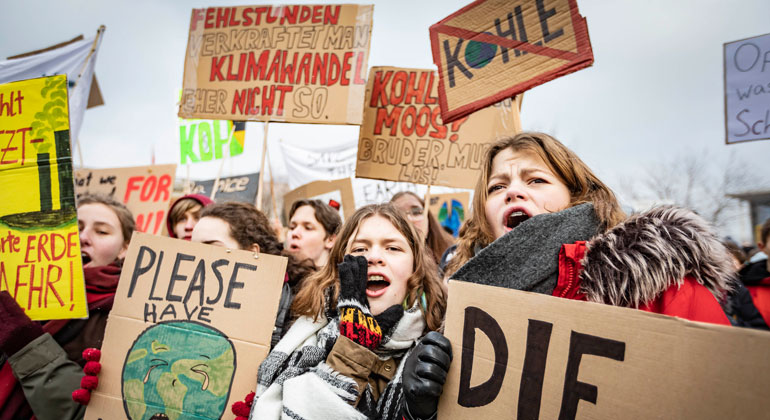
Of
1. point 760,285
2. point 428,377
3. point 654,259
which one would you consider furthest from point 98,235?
point 760,285

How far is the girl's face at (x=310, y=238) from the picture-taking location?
323 centimetres

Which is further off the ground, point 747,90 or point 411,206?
point 747,90

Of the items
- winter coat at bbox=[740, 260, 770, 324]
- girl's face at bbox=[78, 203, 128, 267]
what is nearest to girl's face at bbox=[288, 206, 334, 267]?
girl's face at bbox=[78, 203, 128, 267]

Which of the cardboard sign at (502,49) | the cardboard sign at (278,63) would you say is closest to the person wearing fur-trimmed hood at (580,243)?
the cardboard sign at (502,49)

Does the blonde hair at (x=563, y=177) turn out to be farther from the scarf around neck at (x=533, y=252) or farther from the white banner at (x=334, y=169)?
the white banner at (x=334, y=169)

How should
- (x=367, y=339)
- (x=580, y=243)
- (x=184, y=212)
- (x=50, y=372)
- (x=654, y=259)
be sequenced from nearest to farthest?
(x=654, y=259) → (x=580, y=243) → (x=367, y=339) → (x=50, y=372) → (x=184, y=212)

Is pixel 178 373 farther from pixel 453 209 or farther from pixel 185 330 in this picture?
pixel 453 209

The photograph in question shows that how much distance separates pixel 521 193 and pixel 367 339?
76cm

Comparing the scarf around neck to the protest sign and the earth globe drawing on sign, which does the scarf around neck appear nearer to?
the earth globe drawing on sign

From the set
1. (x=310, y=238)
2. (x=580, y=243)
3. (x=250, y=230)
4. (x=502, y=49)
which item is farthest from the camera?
(x=310, y=238)

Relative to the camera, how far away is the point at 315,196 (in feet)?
14.8

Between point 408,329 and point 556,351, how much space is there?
65 cm

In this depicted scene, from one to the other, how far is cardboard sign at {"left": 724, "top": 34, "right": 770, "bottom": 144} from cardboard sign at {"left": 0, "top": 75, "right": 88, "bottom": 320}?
4.22 metres

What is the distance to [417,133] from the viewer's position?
11.8 feet
